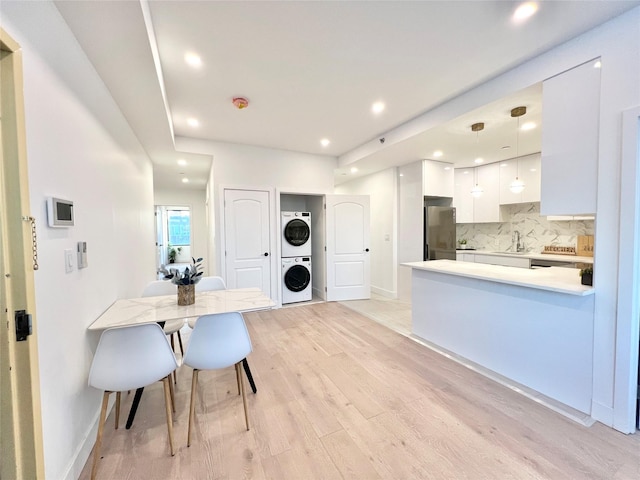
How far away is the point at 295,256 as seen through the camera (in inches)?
187

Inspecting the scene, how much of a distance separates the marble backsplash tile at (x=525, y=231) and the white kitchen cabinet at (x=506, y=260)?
0.59 m

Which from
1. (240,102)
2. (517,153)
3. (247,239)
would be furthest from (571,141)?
(247,239)

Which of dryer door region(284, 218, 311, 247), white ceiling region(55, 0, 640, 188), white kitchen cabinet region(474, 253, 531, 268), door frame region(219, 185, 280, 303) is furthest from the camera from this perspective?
dryer door region(284, 218, 311, 247)

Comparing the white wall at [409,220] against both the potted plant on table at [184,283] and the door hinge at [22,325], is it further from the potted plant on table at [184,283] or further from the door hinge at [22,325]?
the door hinge at [22,325]

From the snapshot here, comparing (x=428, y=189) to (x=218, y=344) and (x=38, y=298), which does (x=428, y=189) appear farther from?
(x=38, y=298)

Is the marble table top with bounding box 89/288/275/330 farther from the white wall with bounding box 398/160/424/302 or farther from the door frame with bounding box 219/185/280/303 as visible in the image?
the white wall with bounding box 398/160/424/302

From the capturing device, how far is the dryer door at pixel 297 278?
15.4 feet

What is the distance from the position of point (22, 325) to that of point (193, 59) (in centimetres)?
212

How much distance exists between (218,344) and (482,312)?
2.34 meters

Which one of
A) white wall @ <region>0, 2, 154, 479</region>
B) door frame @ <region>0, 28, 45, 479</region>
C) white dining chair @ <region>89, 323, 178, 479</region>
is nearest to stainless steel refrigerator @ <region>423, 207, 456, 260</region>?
white dining chair @ <region>89, 323, 178, 479</region>

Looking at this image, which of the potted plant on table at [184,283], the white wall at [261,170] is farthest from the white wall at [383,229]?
the potted plant on table at [184,283]

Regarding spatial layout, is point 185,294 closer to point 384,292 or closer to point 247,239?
point 247,239

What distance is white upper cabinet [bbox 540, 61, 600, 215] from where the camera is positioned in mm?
1832

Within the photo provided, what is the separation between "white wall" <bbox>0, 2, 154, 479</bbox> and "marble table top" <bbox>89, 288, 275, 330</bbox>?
4.2 inches
